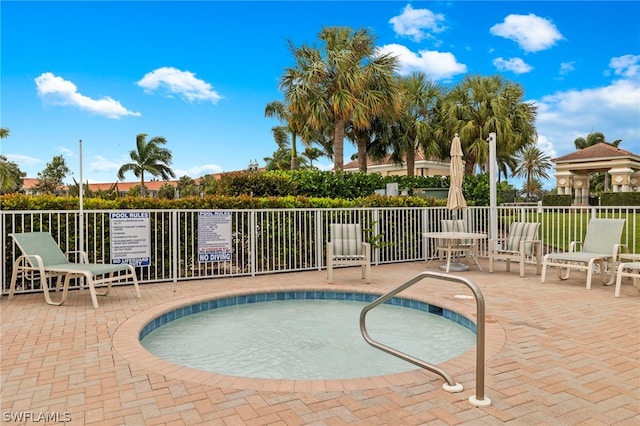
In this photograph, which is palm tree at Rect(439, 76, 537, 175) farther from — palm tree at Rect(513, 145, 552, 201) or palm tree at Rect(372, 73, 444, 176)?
palm tree at Rect(513, 145, 552, 201)

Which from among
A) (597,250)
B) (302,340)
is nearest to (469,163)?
(597,250)

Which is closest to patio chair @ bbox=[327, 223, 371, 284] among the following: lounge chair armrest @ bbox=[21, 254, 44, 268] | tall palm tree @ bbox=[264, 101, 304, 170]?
lounge chair armrest @ bbox=[21, 254, 44, 268]

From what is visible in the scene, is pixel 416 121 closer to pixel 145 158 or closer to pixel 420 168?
pixel 420 168

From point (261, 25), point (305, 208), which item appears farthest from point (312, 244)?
point (261, 25)

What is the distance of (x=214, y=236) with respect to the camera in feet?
25.1

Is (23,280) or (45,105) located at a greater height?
(45,105)

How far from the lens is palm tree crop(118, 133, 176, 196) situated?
3722 cm

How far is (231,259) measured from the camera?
309 inches

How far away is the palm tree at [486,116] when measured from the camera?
1889cm

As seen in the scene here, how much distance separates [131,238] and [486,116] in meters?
17.3

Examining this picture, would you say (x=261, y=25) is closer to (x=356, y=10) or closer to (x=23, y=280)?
(x=356, y=10)

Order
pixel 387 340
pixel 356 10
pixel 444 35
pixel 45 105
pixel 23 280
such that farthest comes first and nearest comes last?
pixel 45 105 → pixel 356 10 → pixel 444 35 → pixel 23 280 → pixel 387 340

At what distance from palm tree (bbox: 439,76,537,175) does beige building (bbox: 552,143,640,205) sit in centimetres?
1411

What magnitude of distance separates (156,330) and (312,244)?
4375 mm
